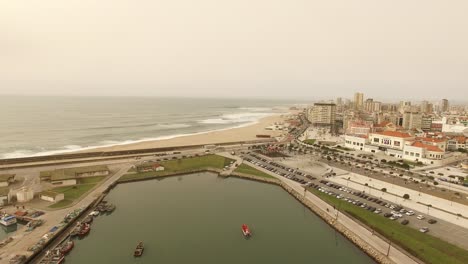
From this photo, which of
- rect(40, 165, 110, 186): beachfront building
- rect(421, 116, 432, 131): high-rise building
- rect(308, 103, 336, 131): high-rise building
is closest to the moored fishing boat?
rect(40, 165, 110, 186): beachfront building

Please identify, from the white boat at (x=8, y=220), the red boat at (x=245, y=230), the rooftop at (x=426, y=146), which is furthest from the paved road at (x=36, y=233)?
the rooftop at (x=426, y=146)

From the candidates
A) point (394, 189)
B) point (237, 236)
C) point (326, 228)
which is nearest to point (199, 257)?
point (237, 236)

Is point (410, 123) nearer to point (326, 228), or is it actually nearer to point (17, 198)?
point (326, 228)

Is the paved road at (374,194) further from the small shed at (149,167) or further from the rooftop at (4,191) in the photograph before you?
the rooftop at (4,191)

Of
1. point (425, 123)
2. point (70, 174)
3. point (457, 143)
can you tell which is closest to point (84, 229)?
point (70, 174)

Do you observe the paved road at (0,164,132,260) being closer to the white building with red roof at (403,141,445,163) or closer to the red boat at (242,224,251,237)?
the red boat at (242,224,251,237)
